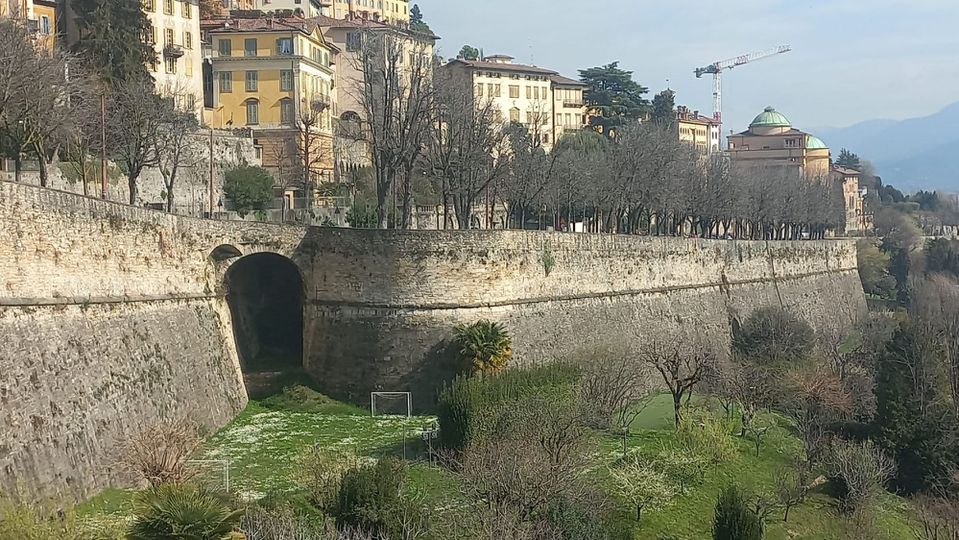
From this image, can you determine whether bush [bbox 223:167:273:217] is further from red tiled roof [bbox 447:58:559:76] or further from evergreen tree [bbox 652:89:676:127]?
evergreen tree [bbox 652:89:676:127]

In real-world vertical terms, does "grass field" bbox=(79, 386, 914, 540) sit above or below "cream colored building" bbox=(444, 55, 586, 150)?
below

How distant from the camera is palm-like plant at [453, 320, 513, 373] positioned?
3594 cm

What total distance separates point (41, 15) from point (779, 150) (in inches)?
3903

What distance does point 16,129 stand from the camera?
36.8 m

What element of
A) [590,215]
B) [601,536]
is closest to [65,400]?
[601,536]

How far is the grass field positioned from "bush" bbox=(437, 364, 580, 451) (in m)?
1.25

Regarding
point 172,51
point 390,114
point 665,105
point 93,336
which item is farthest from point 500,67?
point 93,336

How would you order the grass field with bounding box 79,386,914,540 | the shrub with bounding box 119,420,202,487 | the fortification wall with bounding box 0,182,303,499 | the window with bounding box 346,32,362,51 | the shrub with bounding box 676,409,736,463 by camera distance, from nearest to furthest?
1. the shrub with bounding box 119,420,202,487
2. the fortification wall with bounding box 0,182,303,499
3. the grass field with bounding box 79,386,914,540
4. the shrub with bounding box 676,409,736,463
5. the window with bounding box 346,32,362,51

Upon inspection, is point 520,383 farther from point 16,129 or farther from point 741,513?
point 16,129

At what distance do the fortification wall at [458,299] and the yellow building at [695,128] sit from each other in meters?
75.0

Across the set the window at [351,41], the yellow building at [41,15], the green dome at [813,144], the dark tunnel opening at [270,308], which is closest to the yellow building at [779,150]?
the green dome at [813,144]

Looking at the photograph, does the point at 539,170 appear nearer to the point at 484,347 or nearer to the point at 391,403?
the point at 484,347

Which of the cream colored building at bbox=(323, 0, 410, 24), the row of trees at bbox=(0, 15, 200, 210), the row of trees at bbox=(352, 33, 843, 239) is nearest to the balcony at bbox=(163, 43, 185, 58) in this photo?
the row of trees at bbox=(0, 15, 200, 210)

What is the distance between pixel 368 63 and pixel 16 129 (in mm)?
14192
